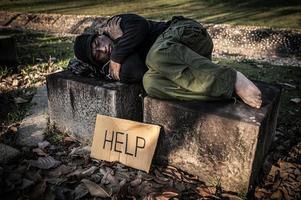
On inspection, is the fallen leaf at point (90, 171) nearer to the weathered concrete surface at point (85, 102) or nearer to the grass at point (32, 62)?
the weathered concrete surface at point (85, 102)

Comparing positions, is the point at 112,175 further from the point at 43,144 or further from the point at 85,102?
the point at 43,144

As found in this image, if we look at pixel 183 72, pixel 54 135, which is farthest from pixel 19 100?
pixel 183 72

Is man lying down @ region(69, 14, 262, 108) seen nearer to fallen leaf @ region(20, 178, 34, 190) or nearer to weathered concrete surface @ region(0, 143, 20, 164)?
weathered concrete surface @ region(0, 143, 20, 164)

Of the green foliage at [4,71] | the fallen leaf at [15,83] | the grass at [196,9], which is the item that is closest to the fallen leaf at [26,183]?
the fallen leaf at [15,83]

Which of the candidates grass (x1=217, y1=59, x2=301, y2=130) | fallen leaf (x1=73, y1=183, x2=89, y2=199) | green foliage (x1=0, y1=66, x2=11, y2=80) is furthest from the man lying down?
green foliage (x1=0, y1=66, x2=11, y2=80)

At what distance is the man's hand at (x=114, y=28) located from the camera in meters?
2.77

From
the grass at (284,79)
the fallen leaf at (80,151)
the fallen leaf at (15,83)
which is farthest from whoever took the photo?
the fallen leaf at (15,83)

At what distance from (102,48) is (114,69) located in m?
0.29

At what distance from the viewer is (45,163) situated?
276 centimetres

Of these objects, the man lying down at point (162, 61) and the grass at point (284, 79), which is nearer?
the man lying down at point (162, 61)

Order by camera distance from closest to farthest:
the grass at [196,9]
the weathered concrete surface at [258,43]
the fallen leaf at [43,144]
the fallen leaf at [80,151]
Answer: the fallen leaf at [80,151], the fallen leaf at [43,144], the weathered concrete surface at [258,43], the grass at [196,9]

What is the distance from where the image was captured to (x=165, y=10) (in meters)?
8.98

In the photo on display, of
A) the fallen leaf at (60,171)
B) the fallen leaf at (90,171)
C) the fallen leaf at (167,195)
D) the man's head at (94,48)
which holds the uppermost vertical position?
the man's head at (94,48)

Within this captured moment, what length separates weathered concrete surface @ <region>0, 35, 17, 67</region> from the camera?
508 cm
